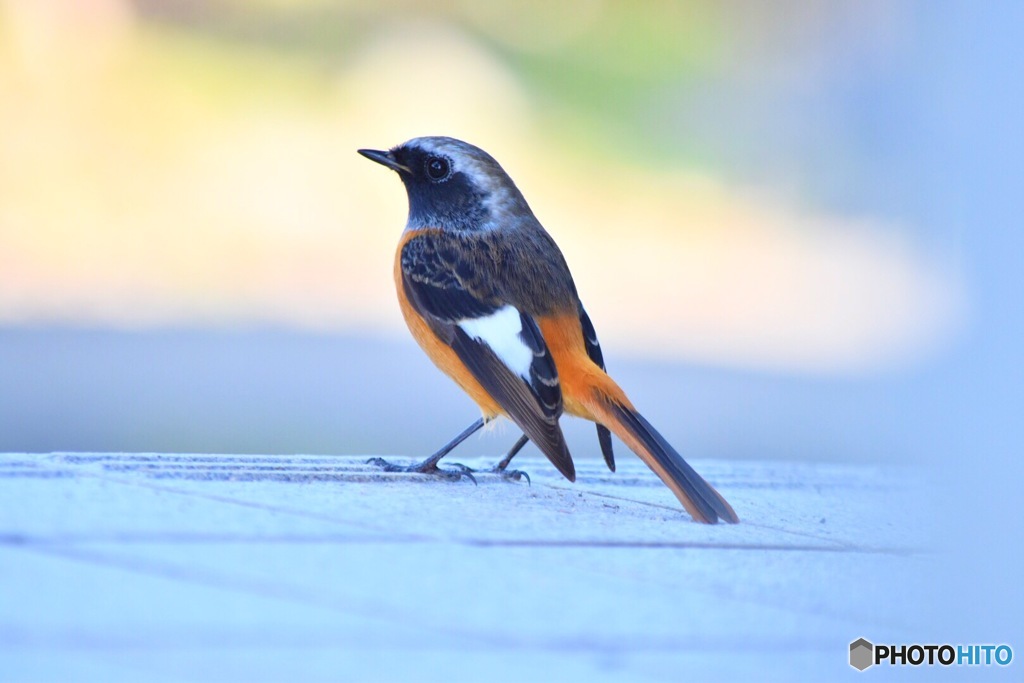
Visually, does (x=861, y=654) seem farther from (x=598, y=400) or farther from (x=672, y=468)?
(x=598, y=400)

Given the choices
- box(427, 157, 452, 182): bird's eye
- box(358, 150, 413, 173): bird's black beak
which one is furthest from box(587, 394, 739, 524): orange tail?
box(358, 150, 413, 173): bird's black beak

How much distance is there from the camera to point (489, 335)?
4621 millimetres

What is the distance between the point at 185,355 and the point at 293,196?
2.25 meters

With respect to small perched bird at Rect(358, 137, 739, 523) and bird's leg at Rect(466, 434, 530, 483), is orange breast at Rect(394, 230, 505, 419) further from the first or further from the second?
bird's leg at Rect(466, 434, 530, 483)

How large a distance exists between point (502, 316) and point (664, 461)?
2.73 feet

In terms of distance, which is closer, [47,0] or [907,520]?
[907,520]

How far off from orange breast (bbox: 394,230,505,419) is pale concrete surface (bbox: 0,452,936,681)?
596 millimetres

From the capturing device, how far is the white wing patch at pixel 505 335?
4480 millimetres

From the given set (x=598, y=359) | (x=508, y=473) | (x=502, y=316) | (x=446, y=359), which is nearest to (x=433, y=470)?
(x=508, y=473)

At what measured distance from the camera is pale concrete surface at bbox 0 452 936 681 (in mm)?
2521

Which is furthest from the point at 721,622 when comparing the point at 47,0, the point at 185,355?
the point at 47,0

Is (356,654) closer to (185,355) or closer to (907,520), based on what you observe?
(907,520)

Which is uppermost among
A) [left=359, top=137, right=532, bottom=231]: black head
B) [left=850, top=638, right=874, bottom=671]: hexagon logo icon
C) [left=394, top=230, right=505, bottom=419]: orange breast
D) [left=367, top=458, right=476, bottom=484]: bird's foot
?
[left=359, top=137, right=532, bottom=231]: black head

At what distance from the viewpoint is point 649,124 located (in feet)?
44.3
